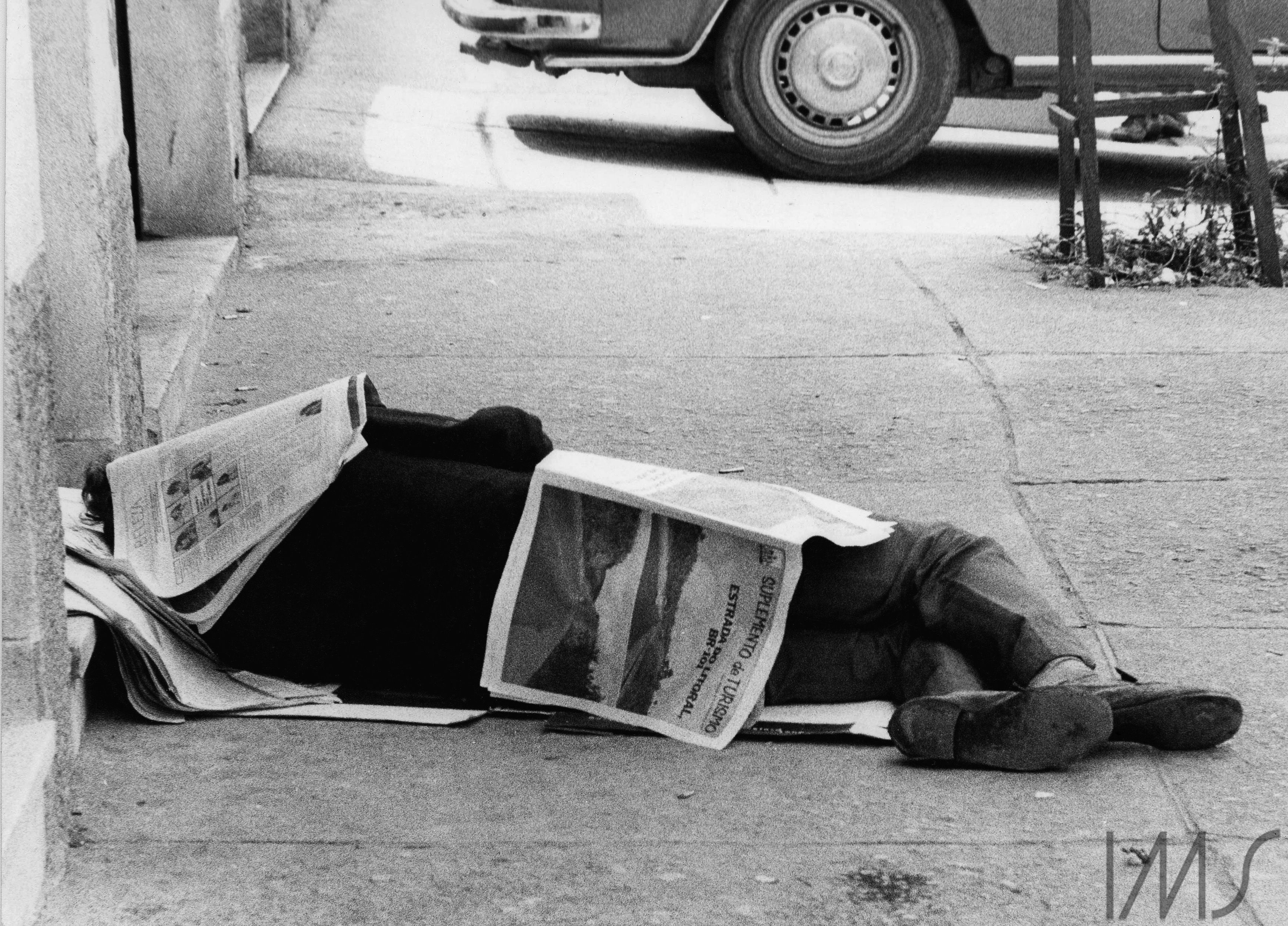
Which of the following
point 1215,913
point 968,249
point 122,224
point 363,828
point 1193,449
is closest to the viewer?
point 1215,913

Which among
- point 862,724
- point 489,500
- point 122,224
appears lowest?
point 862,724

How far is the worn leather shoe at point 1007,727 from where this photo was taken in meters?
2.35

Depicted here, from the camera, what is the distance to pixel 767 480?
381 cm

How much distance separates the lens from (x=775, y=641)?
8.50ft

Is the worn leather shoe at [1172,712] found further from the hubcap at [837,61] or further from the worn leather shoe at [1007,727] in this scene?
the hubcap at [837,61]

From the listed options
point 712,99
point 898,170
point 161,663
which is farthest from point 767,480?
point 712,99

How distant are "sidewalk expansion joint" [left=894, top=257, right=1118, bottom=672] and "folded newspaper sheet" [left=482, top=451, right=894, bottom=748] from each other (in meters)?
0.64

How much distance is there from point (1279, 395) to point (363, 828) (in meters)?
2.97

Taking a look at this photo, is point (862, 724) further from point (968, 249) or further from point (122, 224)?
point (968, 249)

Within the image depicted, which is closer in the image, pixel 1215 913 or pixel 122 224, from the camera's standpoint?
pixel 1215 913

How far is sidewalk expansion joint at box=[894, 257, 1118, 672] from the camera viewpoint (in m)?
3.04

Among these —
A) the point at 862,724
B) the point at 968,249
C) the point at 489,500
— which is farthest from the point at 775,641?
the point at 968,249

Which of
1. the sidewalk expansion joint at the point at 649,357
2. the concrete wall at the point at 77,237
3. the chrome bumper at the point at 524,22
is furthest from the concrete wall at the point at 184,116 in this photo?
the concrete wall at the point at 77,237

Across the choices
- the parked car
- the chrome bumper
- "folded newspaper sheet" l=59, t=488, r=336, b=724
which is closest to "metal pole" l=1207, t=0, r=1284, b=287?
the parked car
